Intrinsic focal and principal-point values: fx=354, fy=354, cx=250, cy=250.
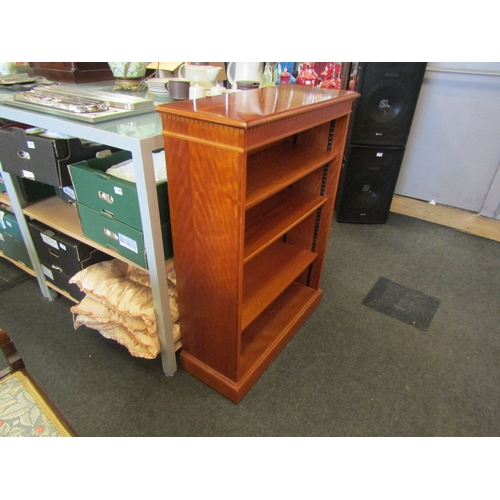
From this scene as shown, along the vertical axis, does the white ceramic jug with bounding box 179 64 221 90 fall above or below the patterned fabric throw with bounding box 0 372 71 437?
above

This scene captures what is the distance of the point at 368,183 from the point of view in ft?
8.16

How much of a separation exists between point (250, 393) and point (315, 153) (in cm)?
98

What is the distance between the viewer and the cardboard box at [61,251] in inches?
57.0

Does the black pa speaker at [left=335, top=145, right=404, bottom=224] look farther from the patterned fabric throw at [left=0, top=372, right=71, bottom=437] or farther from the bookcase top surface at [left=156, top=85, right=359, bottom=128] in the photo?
the patterned fabric throw at [left=0, top=372, right=71, bottom=437]

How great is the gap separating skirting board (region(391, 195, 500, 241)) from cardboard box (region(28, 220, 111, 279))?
221 cm

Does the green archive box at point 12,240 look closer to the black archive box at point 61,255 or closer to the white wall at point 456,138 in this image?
the black archive box at point 61,255

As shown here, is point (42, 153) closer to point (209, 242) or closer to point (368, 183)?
point (209, 242)

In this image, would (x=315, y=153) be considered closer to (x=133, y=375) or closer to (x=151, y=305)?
(x=151, y=305)

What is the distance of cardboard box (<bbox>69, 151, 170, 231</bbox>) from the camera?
1.09 metres

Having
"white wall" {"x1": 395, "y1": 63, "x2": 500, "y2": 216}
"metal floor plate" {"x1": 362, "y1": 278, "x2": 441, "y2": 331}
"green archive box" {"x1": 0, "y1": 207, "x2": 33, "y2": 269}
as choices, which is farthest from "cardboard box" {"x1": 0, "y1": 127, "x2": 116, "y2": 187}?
"white wall" {"x1": 395, "y1": 63, "x2": 500, "y2": 216}

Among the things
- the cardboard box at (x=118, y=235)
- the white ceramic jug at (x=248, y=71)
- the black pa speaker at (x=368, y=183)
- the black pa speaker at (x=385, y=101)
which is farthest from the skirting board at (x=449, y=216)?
the cardboard box at (x=118, y=235)

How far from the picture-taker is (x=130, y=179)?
113cm

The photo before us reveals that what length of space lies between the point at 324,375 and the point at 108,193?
3.54 ft

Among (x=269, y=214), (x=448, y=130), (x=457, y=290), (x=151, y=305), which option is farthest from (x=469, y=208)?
(x=151, y=305)
